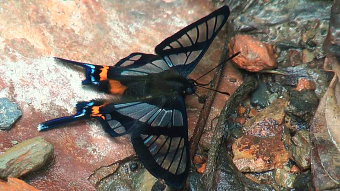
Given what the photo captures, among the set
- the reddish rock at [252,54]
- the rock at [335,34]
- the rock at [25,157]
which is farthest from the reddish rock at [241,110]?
the rock at [25,157]

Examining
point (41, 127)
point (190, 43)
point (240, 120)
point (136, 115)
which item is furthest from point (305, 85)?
point (41, 127)

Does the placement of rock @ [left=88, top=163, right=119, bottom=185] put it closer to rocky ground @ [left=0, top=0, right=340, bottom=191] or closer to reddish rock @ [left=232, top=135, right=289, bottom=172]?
rocky ground @ [left=0, top=0, right=340, bottom=191]

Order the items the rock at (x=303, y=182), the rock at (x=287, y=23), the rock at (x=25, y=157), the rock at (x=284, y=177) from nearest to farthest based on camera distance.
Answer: the rock at (x=25, y=157)
the rock at (x=303, y=182)
the rock at (x=284, y=177)
the rock at (x=287, y=23)

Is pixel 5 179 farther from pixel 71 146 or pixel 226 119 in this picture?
pixel 226 119

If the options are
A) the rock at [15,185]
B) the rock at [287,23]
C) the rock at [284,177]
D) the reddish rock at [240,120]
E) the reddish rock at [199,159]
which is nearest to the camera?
the rock at [15,185]

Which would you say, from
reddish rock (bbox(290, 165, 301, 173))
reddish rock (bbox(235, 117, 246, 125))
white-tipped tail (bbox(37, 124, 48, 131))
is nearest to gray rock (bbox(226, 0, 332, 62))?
reddish rock (bbox(235, 117, 246, 125))

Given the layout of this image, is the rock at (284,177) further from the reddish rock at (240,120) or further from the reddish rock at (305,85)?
the reddish rock at (305,85)

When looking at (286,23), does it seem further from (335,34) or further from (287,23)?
(335,34)
